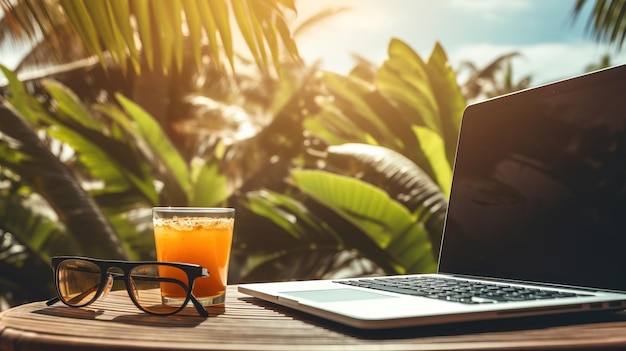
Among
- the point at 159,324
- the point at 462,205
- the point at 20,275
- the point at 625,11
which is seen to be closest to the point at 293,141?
the point at 20,275

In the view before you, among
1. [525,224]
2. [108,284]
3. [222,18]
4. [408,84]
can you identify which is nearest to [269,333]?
[108,284]

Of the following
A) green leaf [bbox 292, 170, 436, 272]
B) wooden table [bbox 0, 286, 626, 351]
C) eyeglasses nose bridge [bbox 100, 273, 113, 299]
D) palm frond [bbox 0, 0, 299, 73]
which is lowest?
wooden table [bbox 0, 286, 626, 351]

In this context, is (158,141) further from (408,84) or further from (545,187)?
(545,187)

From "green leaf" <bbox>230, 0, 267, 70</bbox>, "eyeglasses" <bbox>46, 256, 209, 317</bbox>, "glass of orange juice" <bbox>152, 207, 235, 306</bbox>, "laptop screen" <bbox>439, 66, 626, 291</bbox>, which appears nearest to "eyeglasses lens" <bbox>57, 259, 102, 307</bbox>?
"eyeglasses" <bbox>46, 256, 209, 317</bbox>

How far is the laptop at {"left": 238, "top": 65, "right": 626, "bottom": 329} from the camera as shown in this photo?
86 centimetres

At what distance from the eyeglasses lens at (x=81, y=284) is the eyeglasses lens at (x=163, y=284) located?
0.21ft

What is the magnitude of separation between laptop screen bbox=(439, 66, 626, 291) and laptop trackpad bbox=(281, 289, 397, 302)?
37 centimetres

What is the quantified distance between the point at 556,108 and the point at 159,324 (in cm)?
85

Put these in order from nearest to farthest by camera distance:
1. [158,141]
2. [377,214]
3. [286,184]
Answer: [377,214]
[158,141]
[286,184]

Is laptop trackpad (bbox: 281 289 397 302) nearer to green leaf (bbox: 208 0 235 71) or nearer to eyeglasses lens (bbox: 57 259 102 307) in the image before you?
eyeglasses lens (bbox: 57 259 102 307)

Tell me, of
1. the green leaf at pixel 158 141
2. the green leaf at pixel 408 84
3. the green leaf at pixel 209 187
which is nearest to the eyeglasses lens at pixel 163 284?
the green leaf at pixel 408 84

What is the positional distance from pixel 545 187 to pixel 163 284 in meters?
0.71

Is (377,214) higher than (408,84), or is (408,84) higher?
(408,84)

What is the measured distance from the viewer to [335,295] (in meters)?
1.00
